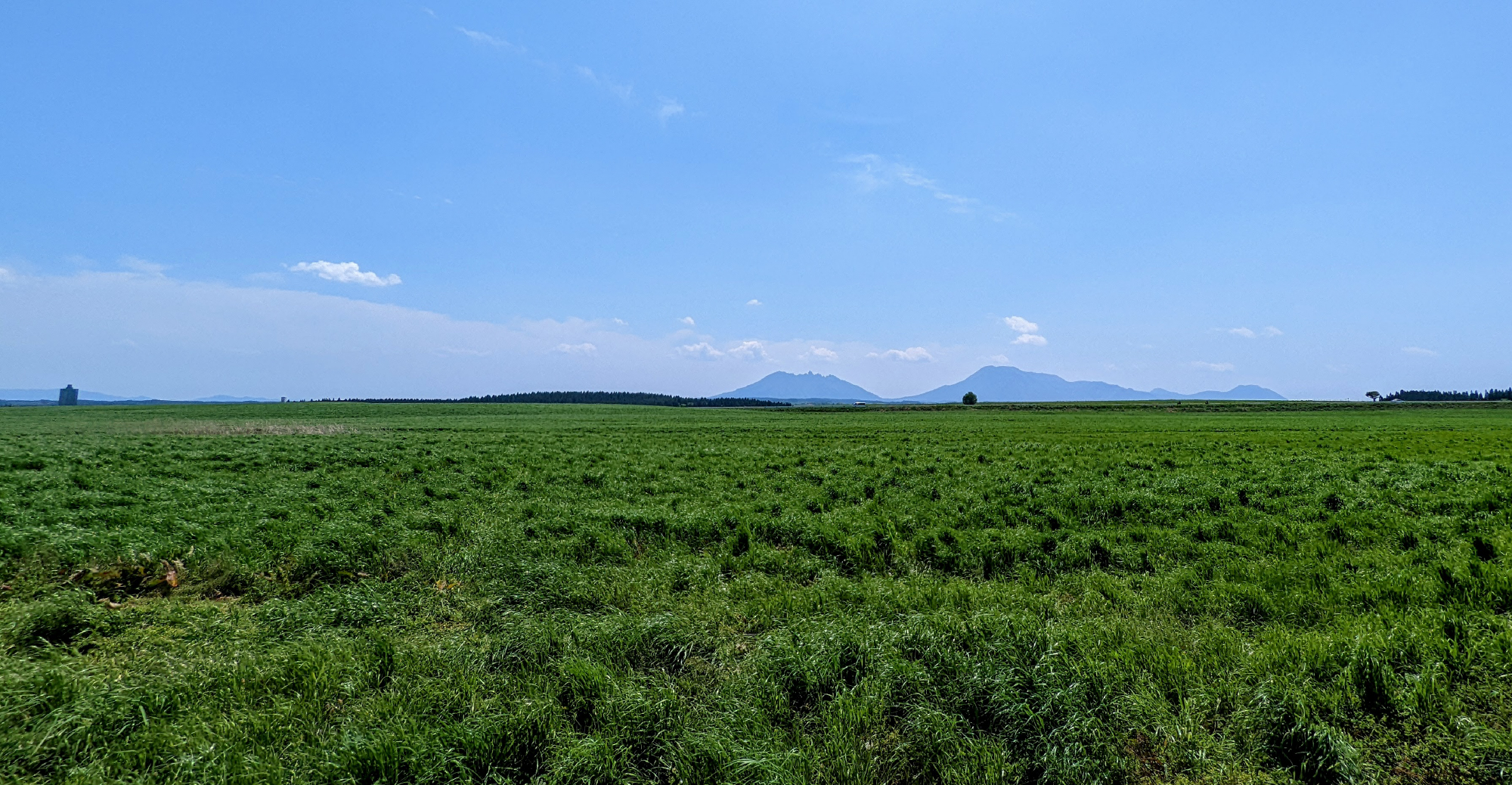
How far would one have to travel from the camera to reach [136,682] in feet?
16.5

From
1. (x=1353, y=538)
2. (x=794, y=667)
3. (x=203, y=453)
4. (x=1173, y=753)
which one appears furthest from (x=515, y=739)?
(x=203, y=453)

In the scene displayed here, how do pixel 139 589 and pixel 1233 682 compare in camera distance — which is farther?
pixel 139 589

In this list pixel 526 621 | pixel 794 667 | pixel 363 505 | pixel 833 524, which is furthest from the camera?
pixel 363 505

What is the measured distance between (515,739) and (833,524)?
300 inches

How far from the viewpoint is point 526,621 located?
22.0ft

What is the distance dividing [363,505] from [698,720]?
11.9m

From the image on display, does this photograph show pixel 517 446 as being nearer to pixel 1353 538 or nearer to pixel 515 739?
pixel 515 739

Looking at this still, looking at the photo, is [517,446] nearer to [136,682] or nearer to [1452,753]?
[136,682]

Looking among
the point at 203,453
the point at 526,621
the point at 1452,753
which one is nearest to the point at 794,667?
the point at 526,621

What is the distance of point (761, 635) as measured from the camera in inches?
255

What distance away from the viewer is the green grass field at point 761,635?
416 cm

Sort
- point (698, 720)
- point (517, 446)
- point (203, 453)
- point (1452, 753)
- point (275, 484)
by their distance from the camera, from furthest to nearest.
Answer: point (517, 446) < point (203, 453) < point (275, 484) < point (698, 720) < point (1452, 753)

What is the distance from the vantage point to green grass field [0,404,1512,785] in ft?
13.6

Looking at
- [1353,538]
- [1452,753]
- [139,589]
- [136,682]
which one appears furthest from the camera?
[1353,538]
